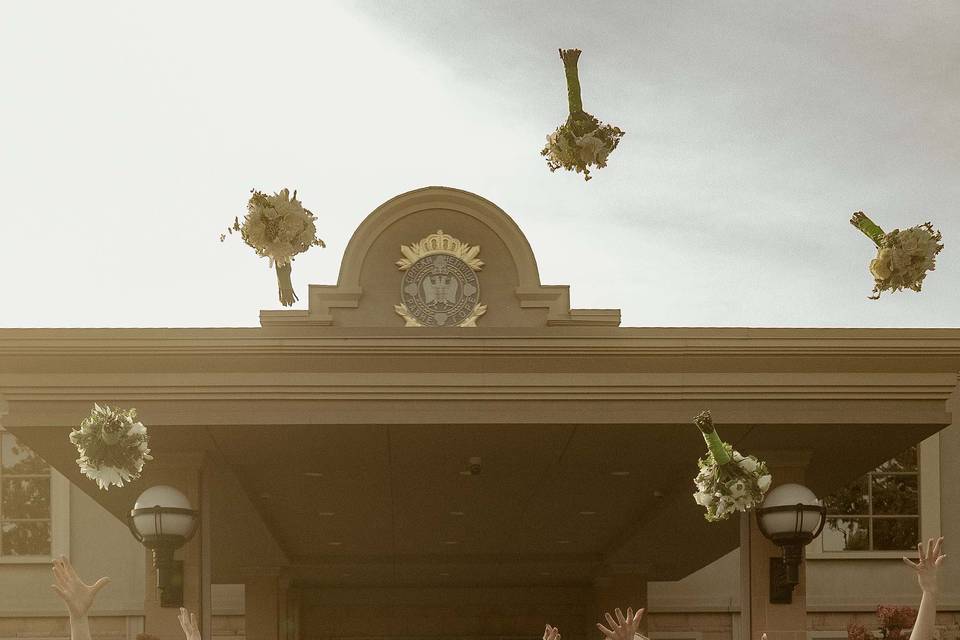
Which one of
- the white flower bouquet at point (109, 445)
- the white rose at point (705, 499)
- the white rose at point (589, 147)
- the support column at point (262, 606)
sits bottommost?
the support column at point (262, 606)

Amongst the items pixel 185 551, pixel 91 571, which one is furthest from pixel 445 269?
pixel 91 571

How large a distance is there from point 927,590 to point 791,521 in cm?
461

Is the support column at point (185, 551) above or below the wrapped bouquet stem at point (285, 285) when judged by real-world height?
below

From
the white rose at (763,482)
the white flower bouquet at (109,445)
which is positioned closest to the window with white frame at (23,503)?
the white flower bouquet at (109,445)

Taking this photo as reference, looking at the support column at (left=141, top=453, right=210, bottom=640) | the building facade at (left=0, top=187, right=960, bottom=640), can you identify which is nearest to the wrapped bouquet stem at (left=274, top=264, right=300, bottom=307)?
the building facade at (left=0, top=187, right=960, bottom=640)

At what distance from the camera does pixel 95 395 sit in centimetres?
1105

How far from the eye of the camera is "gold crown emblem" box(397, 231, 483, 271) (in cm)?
1237

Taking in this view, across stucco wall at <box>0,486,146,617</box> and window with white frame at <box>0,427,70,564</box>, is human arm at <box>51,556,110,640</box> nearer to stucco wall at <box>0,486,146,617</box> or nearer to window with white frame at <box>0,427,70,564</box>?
stucco wall at <box>0,486,146,617</box>

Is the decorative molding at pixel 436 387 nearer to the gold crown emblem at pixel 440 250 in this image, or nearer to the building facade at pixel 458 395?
the building facade at pixel 458 395

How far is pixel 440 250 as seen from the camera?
12391 mm

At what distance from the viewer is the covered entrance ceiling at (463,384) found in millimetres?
11016

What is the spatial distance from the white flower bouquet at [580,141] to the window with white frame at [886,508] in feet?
48.8

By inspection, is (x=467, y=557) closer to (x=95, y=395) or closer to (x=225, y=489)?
(x=225, y=489)

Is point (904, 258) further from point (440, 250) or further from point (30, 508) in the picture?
point (30, 508)
